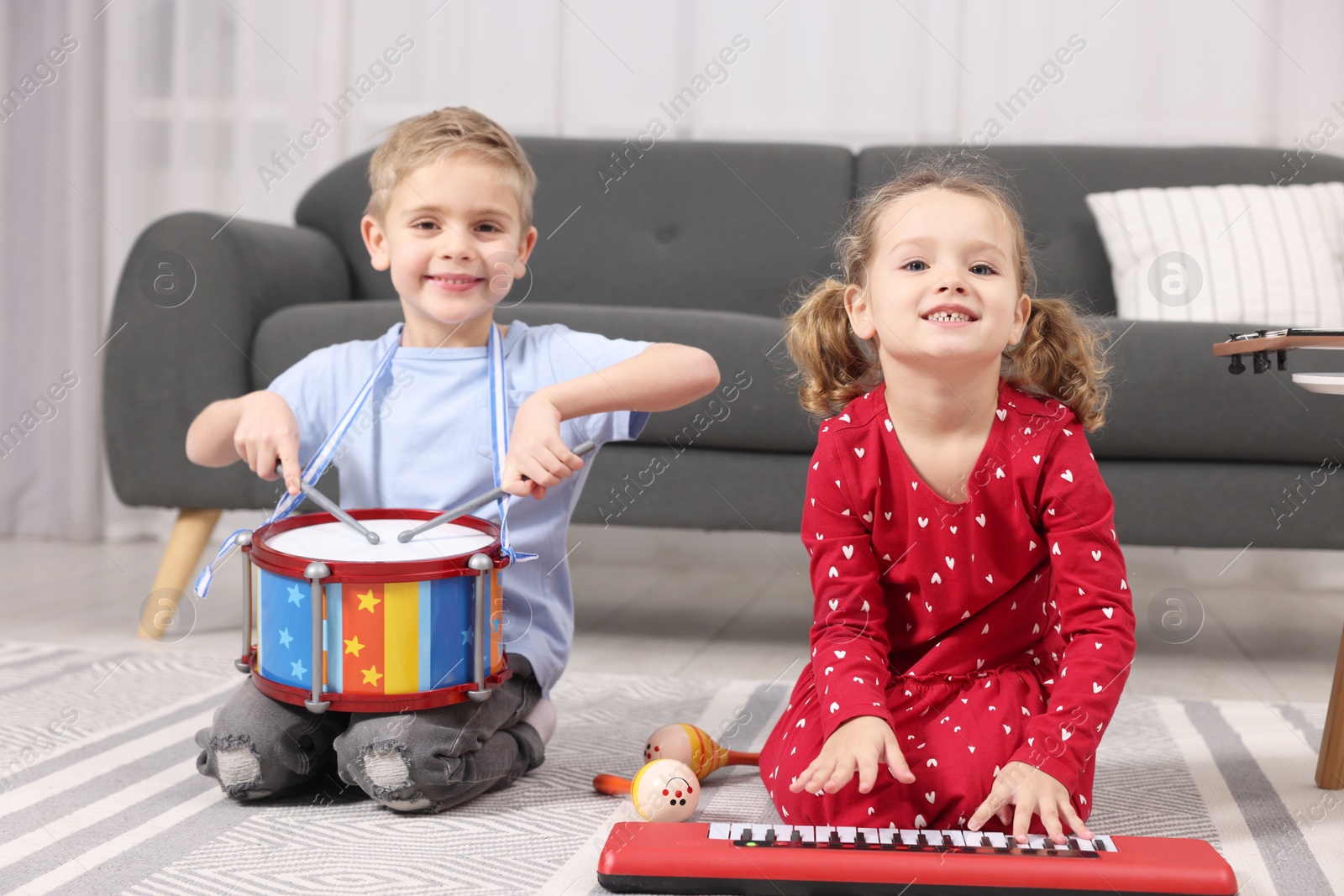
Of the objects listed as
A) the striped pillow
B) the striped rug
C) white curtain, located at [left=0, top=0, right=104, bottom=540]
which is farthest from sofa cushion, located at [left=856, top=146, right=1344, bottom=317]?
white curtain, located at [left=0, top=0, right=104, bottom=540]

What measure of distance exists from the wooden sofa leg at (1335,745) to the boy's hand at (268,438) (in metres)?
1.02

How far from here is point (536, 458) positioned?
3.39 feet

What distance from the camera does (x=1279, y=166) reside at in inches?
87.3

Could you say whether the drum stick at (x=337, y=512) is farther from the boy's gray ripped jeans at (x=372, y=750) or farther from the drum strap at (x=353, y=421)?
the boy's gray ripped jeans at (x=372, y=750)

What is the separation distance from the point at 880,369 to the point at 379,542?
0.52m

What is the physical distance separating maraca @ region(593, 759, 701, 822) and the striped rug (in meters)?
0.05

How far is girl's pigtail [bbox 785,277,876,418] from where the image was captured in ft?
3.71

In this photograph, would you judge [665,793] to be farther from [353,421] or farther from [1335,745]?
[1335,745]

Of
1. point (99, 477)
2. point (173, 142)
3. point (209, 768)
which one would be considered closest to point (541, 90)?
point (173, 142)

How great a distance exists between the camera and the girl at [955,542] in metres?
0.94

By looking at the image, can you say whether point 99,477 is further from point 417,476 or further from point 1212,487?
point 1212,487

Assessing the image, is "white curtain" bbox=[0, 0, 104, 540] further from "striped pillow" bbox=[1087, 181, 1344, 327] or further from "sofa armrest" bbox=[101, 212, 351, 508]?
"striped pillow" bbox=[1087, 181, 1344, 327]

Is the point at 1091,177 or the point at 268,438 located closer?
the point at 268,438

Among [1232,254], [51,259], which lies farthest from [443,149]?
[51,259]
